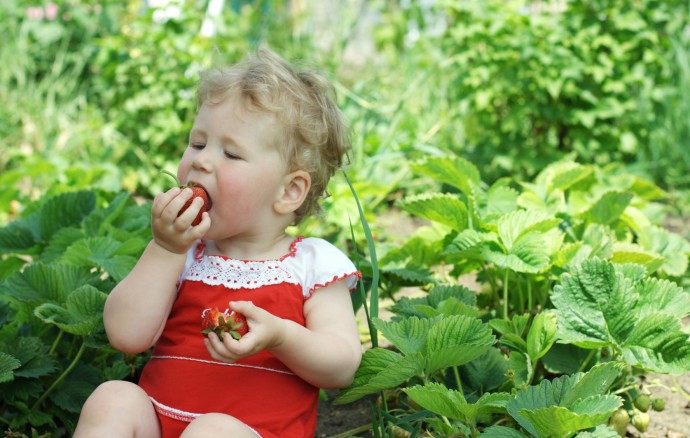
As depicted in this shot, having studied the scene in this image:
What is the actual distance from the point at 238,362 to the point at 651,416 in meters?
1.01

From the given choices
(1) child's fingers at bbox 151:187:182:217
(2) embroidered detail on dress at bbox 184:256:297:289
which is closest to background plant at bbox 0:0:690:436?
(2) embroidered detail on dress at bbox 184:256:297:289

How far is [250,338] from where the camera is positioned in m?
1.30

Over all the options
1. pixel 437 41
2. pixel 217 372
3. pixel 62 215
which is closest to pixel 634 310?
pixel 217 372

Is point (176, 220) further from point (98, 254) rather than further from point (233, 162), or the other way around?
point (98, 254)

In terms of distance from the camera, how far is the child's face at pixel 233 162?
4.87 ft

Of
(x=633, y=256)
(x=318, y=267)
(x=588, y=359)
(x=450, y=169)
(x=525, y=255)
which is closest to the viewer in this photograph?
(x=318, y=267)

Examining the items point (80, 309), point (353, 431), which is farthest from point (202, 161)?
point (353, 431)

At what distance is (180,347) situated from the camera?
59.1 inches

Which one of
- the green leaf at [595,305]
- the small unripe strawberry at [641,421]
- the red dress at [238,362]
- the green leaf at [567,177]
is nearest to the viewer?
the red dress at [238,362]

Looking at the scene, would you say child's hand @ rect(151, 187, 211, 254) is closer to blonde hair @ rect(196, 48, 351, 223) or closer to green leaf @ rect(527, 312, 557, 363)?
blonde hair @ rect(196, 48, 351, 223)

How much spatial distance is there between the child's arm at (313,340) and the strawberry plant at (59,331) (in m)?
0.41

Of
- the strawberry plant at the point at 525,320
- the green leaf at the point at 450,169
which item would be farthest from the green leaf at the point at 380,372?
the green leaf at the point at 450,169

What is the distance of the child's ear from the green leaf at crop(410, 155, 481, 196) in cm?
60

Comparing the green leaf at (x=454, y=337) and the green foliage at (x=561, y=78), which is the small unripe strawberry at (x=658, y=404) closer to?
the green leaf at (x=454, y=337)
